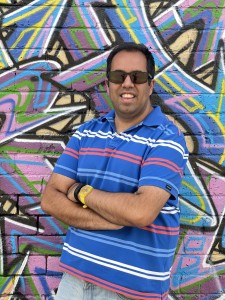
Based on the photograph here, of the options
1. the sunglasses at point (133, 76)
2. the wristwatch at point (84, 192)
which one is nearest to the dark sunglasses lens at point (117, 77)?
the sunglasses at point (133, 76)

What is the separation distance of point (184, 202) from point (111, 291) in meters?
1.09

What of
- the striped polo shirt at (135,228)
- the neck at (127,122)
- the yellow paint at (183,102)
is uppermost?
the yellow paint at (183,102)

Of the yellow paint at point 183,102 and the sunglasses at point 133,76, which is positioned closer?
the sunglasses at point 133,76

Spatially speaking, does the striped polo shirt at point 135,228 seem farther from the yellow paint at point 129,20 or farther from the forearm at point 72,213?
the yellow paint at point 129,20

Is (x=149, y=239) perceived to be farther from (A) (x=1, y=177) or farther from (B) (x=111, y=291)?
(A) (x=1, y=177)

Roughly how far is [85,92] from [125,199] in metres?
1.17

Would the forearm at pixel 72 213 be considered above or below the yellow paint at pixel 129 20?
below

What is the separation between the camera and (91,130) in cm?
244

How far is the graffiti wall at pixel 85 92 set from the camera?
2955mm

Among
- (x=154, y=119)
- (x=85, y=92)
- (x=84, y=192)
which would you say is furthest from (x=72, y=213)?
(x=85, y=92)

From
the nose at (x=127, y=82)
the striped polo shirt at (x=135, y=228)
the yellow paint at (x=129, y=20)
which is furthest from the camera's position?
the yellow paint at (x=129, y=20)

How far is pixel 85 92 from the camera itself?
3.01 meters

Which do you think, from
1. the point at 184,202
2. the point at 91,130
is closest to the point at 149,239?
the point at 91,130

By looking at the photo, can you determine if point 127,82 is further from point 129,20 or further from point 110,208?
point 129,20
